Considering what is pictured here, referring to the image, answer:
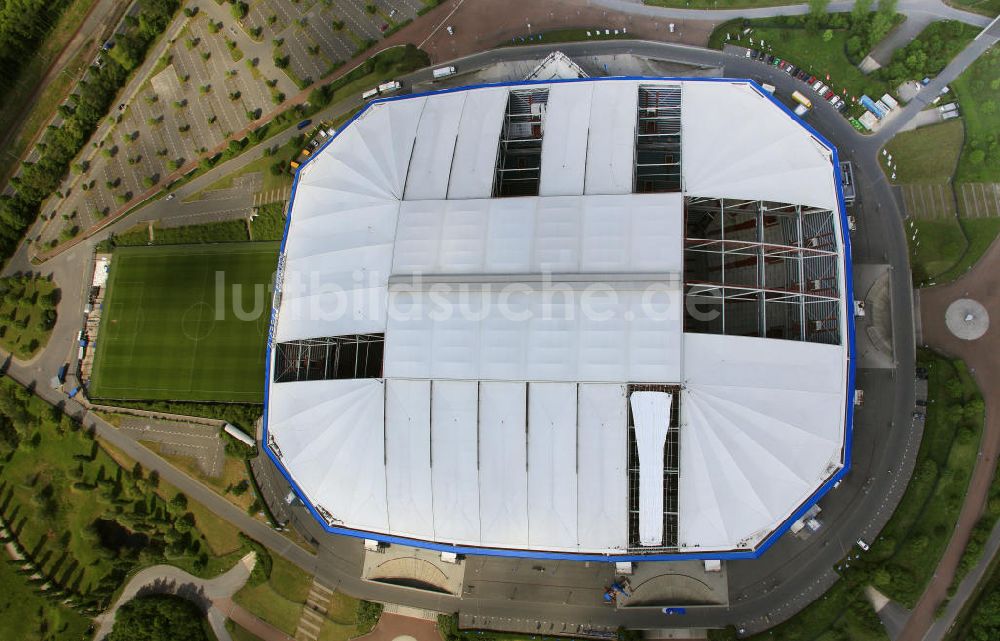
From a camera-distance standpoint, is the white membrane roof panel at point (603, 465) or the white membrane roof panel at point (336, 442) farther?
the white membrane roof panel at point (336, 442)

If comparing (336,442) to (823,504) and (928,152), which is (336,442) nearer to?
(823,504)

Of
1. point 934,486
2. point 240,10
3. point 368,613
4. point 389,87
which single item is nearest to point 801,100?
point 934,486

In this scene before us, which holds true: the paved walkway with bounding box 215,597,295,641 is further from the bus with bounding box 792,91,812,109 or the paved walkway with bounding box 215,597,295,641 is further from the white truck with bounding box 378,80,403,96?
the bus with bounding box 792,91,812,109

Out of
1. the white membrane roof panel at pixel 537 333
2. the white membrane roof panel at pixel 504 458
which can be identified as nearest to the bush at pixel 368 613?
the white membrane roof panel at pixel 504 458

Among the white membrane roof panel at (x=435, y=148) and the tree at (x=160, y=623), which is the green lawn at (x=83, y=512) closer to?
the tree at (x=160, y=623)

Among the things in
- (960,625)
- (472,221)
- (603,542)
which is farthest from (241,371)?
(960,625)
